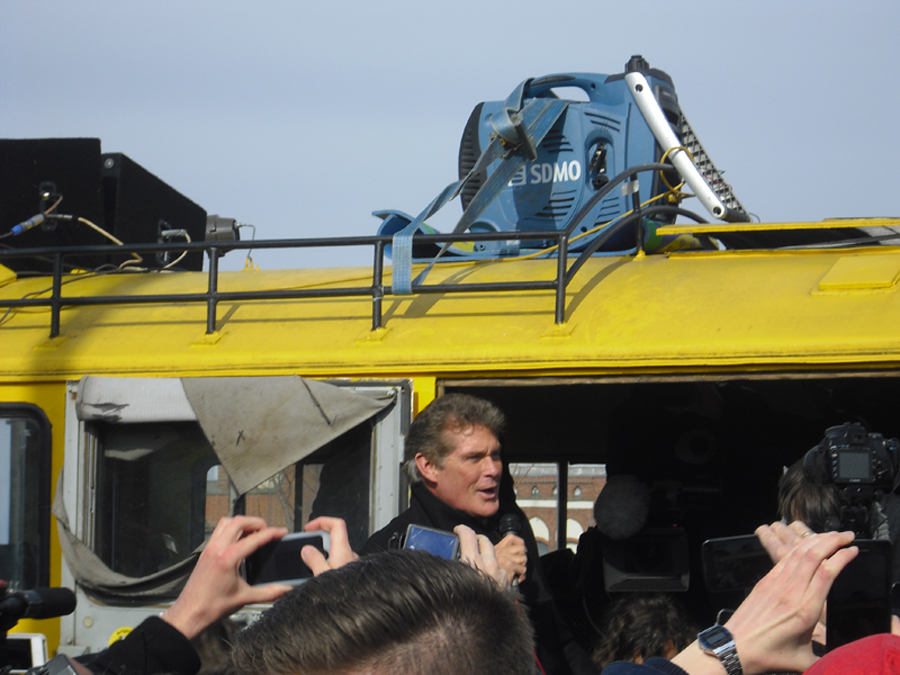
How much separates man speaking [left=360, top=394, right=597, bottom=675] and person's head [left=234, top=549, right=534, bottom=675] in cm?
213

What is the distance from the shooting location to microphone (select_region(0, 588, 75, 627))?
6.12ft

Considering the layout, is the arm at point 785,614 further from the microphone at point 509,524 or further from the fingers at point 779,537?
the microphone at point 509,524

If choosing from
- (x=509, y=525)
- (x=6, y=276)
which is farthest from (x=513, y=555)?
(x=6, y=276)

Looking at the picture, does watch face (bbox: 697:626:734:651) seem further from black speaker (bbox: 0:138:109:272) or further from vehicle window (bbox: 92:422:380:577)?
black speaker (bbox: 0:138:109:272)

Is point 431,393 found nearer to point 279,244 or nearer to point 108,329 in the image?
point 279,244

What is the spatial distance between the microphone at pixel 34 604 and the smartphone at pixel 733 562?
1.34 metres

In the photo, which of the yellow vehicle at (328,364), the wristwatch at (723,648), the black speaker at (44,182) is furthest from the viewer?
the black speaker at (44,182)

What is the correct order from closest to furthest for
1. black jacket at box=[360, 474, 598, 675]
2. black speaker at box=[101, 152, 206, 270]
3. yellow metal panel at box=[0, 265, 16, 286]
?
black jacket at box=[360, 474, 598, 675]
yellow metal panel at box=[0, 265, 16, 286]
black speaker at box=[101, 152, 206, 270]

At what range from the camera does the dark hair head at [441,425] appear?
3.27m

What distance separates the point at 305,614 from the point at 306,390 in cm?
249

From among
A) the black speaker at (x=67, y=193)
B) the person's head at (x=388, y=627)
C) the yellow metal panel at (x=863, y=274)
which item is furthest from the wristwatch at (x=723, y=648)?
the black speaker at (x=67, y=193)

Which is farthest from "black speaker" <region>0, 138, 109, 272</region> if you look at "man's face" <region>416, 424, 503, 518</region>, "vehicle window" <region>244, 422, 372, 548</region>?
"man's face" <region>416, 424, 503, 518</region>

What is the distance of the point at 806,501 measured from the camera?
2.79 meters

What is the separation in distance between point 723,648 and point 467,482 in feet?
6.17
